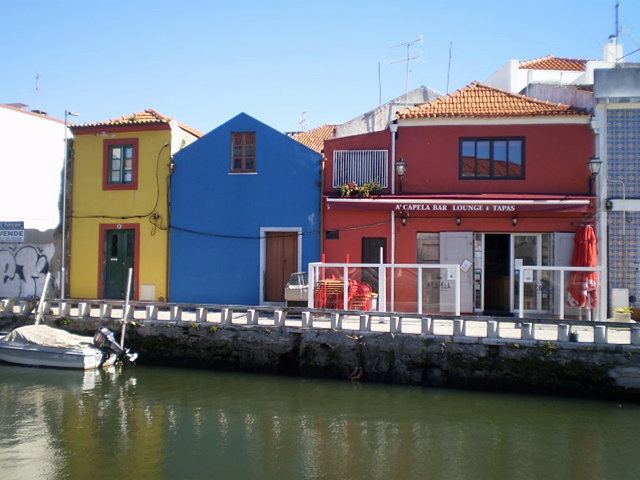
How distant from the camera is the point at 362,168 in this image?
682 inches

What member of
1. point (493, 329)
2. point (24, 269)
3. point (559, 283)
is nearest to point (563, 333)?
point (493, 329)

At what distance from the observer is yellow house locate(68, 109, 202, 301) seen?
1830 centimetres

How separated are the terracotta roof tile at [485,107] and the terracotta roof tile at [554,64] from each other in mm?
6967

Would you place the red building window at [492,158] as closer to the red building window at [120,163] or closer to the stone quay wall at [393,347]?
the stone quay wall at [393,347]

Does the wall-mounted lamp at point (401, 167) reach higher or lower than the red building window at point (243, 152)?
lower

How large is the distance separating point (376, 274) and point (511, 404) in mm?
4332

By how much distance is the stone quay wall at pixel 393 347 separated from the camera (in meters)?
11.9

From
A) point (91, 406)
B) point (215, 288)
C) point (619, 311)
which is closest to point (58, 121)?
point (215, 288)

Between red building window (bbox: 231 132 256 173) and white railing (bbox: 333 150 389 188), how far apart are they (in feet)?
8.56

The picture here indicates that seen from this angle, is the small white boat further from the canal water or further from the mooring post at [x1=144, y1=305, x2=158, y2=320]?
the mooring post at [x1=144, y1=305, x2=158, y2=320]

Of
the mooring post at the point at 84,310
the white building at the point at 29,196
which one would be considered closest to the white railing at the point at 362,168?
the mooring post at the point at 84,310

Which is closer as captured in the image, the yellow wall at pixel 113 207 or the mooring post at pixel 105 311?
the mooring post at pixel 105 311

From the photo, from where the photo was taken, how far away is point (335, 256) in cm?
1706

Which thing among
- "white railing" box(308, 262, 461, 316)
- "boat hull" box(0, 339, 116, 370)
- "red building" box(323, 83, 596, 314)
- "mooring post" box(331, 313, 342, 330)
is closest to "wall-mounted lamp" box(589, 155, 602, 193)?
"red building" box(323, 83, 596, 314)
